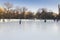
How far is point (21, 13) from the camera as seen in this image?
905cm

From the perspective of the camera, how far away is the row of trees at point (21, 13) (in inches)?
349

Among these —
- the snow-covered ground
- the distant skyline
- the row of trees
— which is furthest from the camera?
the distant skyline

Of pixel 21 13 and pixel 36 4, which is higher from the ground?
pixel 36 4

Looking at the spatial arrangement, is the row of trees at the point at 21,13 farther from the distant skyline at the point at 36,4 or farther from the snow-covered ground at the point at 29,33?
the snow-covered ground at the point at 29,33

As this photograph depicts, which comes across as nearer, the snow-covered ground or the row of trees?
the snow-covered ground

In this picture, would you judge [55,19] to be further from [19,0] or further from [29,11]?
[19,0]

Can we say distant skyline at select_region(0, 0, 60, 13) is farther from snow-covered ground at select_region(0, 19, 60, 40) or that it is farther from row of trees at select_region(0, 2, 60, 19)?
snow-covered ground at select_region(0, 19, 60, 40)

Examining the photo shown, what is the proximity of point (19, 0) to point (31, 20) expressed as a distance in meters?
1.69

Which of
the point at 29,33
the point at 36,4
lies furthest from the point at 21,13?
the point at 29,33

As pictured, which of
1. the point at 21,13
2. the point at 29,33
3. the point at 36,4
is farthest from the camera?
the point at 36,4

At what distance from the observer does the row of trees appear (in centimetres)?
887

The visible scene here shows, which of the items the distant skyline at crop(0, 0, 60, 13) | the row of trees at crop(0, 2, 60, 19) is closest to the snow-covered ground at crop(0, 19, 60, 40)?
the row of trees at crop(0, 2, 60, 19)

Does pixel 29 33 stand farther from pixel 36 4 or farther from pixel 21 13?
pixel 36 4

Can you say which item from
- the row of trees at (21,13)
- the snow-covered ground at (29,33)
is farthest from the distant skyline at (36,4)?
the snow-covered ground at (29,33)
